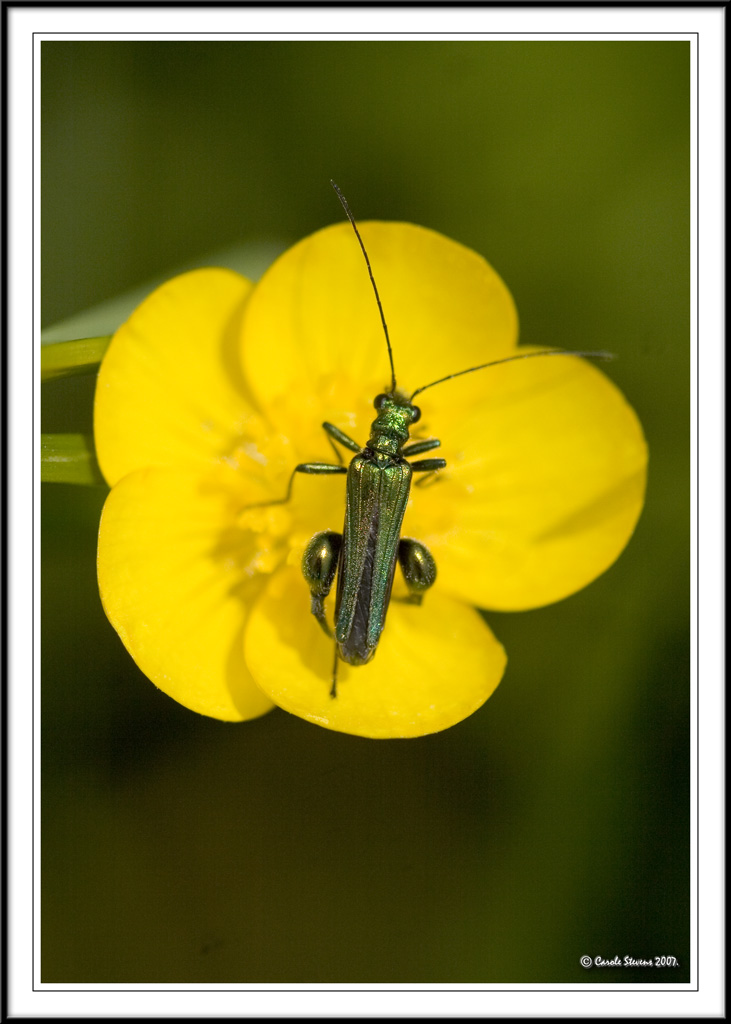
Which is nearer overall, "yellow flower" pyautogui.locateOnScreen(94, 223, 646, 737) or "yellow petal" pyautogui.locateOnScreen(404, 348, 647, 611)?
"yellow flower" pyautogui.locateOnScreen(94, 223, 646, 737)

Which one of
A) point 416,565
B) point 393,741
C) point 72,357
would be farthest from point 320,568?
point 72,357

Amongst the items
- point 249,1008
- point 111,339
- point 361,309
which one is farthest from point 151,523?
point 249,1008

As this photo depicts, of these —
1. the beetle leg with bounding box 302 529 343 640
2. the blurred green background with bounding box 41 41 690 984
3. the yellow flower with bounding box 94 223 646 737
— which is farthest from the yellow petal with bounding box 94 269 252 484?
the beetle leg with bounding box 302 529 343 640

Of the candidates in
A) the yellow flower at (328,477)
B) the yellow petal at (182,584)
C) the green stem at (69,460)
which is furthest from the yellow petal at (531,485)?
the green stem at (69,460)

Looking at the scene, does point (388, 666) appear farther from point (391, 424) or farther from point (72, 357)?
point (72, 357)

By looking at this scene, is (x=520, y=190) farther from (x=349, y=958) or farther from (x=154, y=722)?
(x=349, y=958)

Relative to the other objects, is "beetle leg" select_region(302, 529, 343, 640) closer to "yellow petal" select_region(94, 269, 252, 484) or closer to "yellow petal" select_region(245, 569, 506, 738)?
"yellow petal" select_region(245, 569, 506, 738)

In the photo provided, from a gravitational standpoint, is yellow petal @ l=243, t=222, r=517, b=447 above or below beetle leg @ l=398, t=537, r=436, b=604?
above
